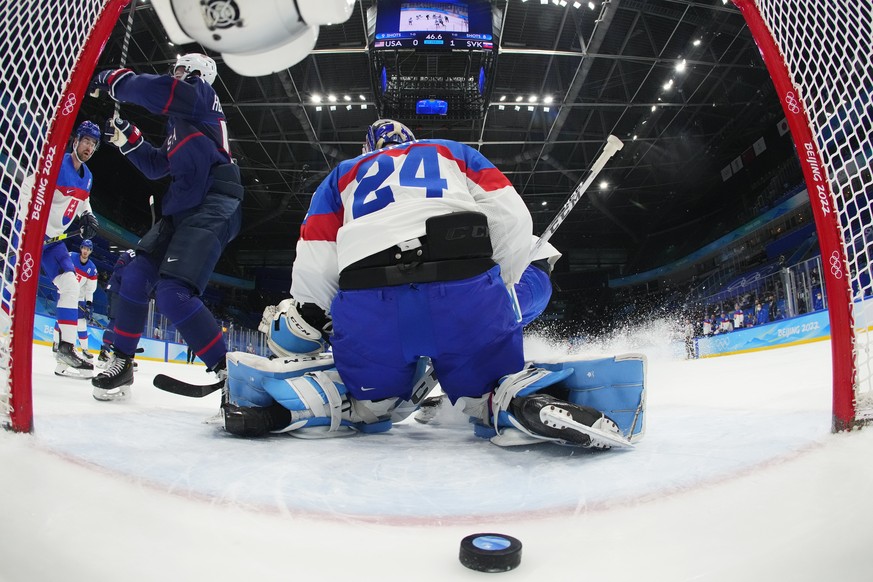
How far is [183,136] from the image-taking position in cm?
202

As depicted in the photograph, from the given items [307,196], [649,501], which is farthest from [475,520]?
[307,196]

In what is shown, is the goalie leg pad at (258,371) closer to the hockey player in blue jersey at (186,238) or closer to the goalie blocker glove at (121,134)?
the hockey player in blue jersey at (186,238)

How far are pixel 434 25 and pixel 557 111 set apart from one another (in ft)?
15.0

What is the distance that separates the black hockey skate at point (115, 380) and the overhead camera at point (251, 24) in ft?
5.85

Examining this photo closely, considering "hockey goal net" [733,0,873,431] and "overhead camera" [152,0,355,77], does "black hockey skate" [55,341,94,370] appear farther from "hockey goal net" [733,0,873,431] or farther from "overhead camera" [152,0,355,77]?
"hockey goal net" [733,0,873,431]

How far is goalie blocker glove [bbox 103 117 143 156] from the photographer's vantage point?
2.13 meters

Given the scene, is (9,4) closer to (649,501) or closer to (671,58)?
(649,501)

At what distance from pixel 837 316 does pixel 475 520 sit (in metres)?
0.87

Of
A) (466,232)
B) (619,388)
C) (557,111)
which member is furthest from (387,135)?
(557,111)

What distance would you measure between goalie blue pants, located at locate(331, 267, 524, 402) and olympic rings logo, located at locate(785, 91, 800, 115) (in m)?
0.75

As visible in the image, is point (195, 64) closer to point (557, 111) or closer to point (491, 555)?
point (491, 555)

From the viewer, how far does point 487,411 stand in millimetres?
1503

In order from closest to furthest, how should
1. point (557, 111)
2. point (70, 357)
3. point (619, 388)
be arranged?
1. point (619, 388)
2. point (70, 357)
3. point (557, 111)

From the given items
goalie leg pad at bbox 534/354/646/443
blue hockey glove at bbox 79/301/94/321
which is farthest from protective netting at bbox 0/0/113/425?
blue hockey glove at bbox 79/301/94/321
